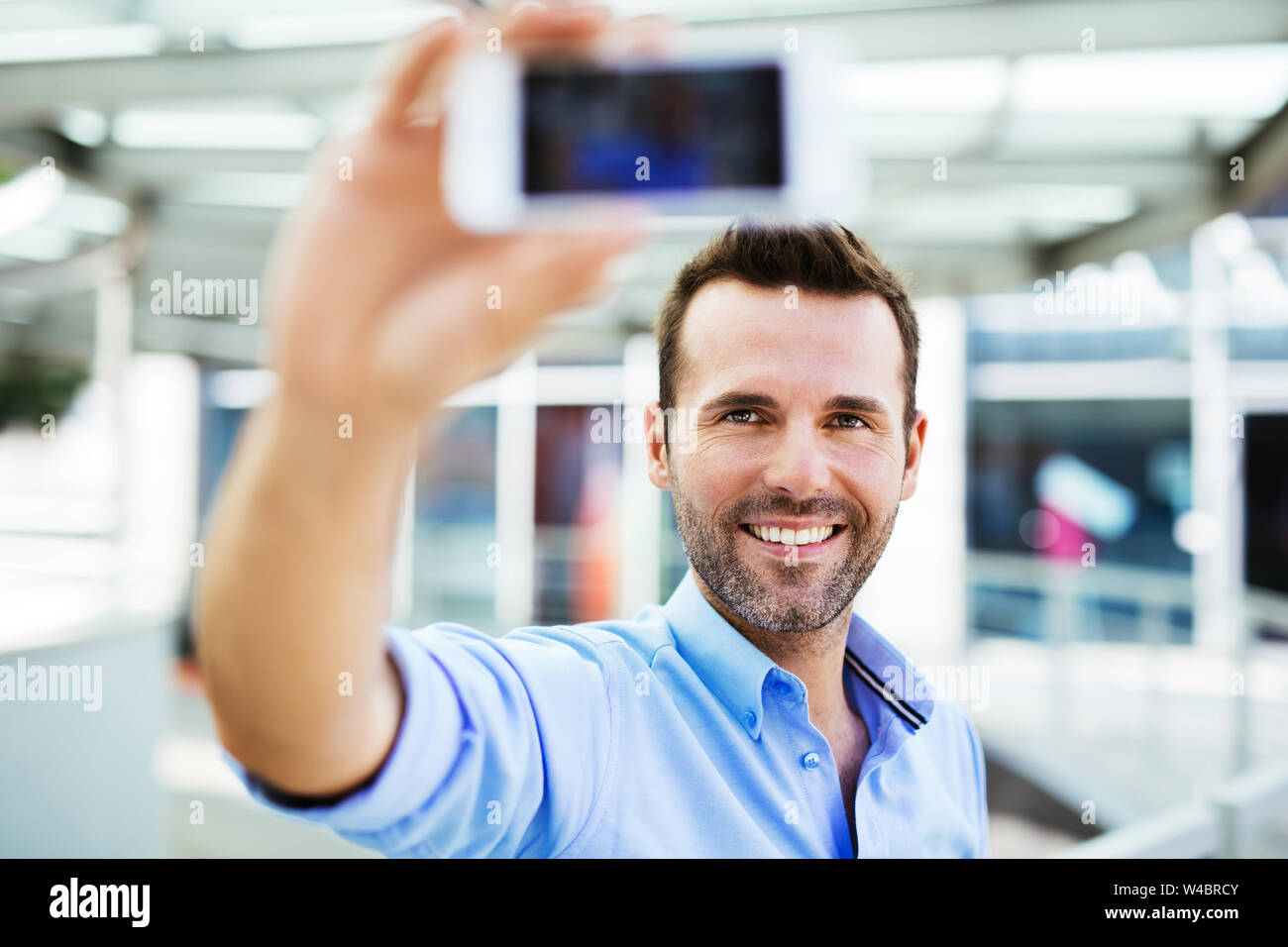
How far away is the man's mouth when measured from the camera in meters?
1.00

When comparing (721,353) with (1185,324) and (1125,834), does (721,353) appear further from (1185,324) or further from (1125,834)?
(1185,324)

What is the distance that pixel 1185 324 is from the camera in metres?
4.39

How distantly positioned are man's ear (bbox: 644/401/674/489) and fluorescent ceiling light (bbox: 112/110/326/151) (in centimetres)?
262

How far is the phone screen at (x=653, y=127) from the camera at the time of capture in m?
0.61

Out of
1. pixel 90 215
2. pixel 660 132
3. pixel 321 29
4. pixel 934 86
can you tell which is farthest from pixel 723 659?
pixel 90 215

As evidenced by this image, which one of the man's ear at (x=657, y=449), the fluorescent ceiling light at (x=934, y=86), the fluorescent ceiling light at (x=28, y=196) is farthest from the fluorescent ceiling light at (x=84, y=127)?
the man's ear at (x=657, y=449)

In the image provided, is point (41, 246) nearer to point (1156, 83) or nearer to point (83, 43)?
point (83, 43)

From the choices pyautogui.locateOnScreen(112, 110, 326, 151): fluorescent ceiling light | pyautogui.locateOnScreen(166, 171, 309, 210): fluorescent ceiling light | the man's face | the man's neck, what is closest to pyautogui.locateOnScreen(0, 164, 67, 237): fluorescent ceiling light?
pyautogui.locateOnScreen(112, 110, 326, 151): fluorescent ceiling light

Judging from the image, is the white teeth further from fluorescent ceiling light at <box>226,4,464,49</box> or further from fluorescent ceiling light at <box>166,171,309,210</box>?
fluorescent ceiling light at <box>166,171,309,210</box>

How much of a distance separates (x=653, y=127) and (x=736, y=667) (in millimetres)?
618

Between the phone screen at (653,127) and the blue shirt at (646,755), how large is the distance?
388 mm

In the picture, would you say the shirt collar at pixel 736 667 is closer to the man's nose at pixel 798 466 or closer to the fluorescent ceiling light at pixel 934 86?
the man's nose at pixel 798 466

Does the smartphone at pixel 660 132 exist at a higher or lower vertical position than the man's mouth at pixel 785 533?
higher
